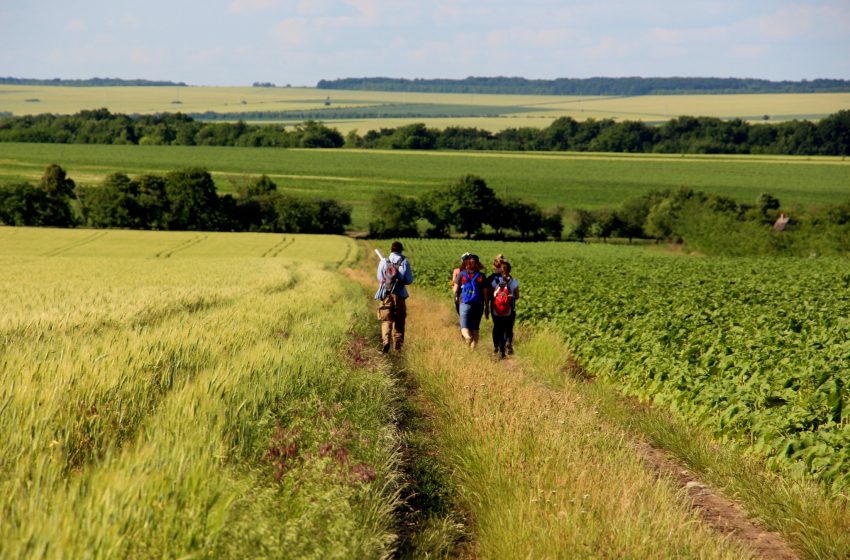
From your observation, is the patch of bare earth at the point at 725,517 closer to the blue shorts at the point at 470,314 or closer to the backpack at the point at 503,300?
the backpack at the point at 503,300

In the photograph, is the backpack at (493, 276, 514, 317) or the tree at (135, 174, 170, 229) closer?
the backpack at (493, 276, 514, 317)

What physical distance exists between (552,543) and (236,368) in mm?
2943

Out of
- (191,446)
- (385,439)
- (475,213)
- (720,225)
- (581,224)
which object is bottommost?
(581,224)

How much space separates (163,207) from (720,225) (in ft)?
176

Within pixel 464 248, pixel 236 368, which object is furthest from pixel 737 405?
pixel 464 248

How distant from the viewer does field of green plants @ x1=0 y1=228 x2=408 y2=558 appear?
142 inches

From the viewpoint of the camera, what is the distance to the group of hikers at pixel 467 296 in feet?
48.2

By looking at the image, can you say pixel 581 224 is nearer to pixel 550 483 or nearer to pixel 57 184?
pixel 57 184

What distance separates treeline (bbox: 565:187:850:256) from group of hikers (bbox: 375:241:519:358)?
169 feet

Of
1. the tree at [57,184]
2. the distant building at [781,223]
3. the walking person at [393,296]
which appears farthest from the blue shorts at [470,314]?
the tree at [57,184]

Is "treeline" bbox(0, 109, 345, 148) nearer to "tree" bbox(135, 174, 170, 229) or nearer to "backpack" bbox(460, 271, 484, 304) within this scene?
"tree" bbox(135, 174, 170, 229)

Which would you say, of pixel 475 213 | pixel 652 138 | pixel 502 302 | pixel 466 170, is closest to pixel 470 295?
pixel 502 302

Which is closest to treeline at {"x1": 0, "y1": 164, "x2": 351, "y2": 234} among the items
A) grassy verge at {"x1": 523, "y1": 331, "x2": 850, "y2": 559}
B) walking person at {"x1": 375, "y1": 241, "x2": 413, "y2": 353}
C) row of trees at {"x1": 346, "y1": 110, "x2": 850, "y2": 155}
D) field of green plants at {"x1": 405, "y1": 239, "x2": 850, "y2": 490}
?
field of green plants at {"x1": 405, "y1": 239, "x2": 850, "y2": 490}

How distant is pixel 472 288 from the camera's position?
49.0 ft
